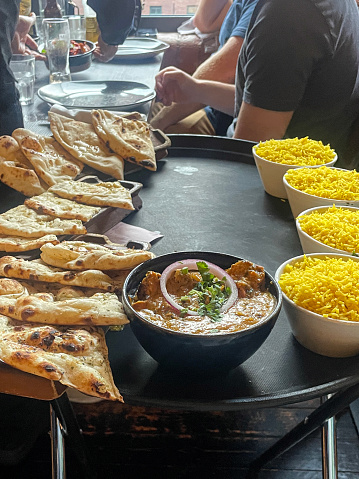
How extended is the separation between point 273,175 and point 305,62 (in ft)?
2.62

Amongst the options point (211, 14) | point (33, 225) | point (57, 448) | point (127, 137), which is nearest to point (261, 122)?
point (127, 137)

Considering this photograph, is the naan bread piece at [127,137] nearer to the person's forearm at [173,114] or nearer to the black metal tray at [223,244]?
the black metal tray at [223,244]

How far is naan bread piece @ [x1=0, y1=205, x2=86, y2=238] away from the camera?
52.0 inches

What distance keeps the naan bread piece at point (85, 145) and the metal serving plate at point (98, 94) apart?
74 cm

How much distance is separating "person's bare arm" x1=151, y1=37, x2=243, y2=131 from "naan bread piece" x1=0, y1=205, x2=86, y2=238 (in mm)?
2359

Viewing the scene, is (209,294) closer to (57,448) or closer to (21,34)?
(57,448)

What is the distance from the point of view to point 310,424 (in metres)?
1.34

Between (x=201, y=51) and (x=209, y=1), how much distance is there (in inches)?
18.8

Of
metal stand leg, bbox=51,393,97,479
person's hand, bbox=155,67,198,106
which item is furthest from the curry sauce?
person's hand, bbox=155,67,198,106

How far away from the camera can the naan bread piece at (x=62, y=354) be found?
0.83 meters

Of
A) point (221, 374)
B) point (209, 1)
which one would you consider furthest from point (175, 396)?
point (209, 1)

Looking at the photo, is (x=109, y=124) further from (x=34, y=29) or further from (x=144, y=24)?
(x=144, y=24)

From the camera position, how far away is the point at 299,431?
1.51m

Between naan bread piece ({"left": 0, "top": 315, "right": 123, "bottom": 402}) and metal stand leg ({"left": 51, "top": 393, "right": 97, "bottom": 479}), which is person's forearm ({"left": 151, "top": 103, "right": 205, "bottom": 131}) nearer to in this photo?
metal stand leg ({"left": 51, "top": 393, "right": 97, "bottom": 479})
